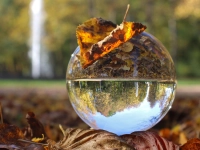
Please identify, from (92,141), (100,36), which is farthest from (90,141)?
(100,36)

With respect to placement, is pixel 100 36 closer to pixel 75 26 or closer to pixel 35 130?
pixel 35 130

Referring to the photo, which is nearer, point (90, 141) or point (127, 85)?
point (90, 141)

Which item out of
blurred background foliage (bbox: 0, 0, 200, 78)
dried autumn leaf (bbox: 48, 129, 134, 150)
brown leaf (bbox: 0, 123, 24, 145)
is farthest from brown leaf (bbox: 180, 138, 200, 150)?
blurred background foliage (bbox: 0, 0, 200, 78)

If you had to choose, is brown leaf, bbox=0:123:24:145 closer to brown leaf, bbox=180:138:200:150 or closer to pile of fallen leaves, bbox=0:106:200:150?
pile of fallen leaves, bbox=0:106:200:150

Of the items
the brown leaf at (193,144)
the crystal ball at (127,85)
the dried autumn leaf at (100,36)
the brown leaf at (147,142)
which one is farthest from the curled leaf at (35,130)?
the brown leaf at (193,144)

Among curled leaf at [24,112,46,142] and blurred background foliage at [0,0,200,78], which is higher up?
blurred background foliage at [0,0,200,78]

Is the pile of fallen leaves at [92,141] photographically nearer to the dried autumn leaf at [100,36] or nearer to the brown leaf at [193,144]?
the brown leaf at [193,144]

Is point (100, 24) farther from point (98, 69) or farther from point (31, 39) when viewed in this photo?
point (31, 39)
